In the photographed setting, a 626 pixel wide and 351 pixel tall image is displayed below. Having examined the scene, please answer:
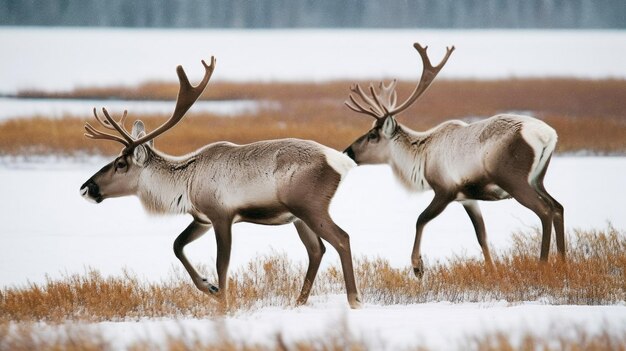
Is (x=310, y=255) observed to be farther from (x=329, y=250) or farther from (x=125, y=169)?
(x=329, y=250)

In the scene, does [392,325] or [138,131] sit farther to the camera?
[138,131]

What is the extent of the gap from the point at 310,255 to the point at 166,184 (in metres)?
1.37

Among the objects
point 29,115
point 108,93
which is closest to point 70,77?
point 108,93

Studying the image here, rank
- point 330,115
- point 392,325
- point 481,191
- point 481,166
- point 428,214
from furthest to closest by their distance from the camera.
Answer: point 330,115 → point 428,214 → point 481,191 → point 481,166 → point 392,325

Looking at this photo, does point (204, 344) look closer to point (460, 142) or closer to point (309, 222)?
point (309, 222)

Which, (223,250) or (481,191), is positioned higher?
(481,191)

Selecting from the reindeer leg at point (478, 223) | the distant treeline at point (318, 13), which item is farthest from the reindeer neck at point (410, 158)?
the distant treeline at point (318, 13)

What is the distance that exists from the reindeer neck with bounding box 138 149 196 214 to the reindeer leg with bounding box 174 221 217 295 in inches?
6.9

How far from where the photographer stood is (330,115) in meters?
25.2

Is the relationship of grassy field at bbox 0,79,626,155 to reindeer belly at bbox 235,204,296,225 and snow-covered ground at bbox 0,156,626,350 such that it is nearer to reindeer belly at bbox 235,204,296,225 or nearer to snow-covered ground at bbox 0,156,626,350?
snow-covered ground at bbox 0,156,626,350

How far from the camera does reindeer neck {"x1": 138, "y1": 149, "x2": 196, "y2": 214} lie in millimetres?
8461

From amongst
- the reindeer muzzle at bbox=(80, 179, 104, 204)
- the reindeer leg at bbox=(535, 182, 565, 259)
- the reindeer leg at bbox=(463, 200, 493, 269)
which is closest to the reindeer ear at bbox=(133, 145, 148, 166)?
the reindeer muzzle at bbox=(80, 179, 104, 204)

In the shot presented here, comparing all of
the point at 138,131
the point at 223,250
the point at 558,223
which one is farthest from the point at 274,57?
the point at 223,250

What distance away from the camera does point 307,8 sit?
83.2 metres
